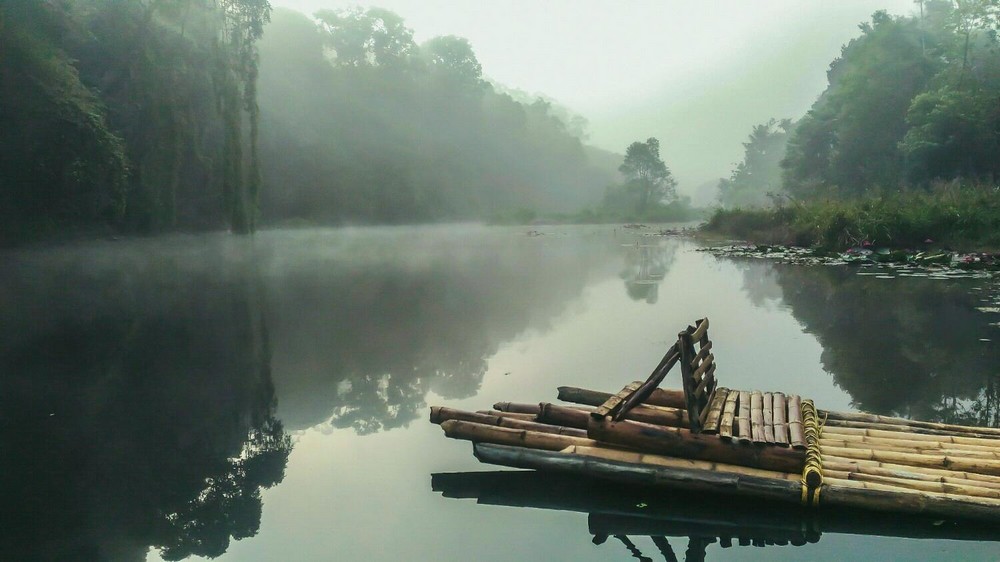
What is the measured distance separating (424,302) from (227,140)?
21804 mm

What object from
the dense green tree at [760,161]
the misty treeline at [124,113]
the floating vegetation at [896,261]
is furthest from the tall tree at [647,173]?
the floating vegetation at [896,261]

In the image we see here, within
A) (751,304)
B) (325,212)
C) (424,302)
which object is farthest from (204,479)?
(325,212)

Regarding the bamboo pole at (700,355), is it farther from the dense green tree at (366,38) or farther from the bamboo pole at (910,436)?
the dense green tree at (366,38)

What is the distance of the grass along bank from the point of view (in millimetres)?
20125

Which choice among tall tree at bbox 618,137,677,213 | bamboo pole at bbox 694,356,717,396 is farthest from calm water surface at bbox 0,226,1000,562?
tall tree at bbox 618,137,677,213

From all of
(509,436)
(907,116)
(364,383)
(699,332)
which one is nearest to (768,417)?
(699,332)

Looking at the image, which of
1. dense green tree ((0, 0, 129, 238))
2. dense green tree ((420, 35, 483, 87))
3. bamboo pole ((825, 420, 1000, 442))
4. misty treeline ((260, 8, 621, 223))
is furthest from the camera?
dense green tree ((420, 35, 483, 87))

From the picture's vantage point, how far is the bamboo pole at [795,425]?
5.16 meters

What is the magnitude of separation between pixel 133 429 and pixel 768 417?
6183mm

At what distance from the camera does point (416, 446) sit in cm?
678

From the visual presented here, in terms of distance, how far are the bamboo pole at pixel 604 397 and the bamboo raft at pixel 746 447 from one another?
0.02 metres

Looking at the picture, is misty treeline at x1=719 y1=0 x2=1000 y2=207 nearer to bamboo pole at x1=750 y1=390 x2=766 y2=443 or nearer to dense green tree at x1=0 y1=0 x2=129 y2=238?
bamboo pole at x1=750 y1=390 x2=766 y2=443

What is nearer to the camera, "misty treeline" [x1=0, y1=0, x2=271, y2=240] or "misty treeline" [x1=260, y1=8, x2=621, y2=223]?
"misty treeline" [x1=0, y1=0, x2=271, y2=240]

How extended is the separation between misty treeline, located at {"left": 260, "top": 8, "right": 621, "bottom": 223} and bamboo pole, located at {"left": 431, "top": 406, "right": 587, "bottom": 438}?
55889 millimetres
